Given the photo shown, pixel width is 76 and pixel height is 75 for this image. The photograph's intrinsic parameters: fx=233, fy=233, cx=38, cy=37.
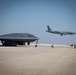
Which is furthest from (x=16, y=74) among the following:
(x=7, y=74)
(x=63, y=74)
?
(x=63, y=74)

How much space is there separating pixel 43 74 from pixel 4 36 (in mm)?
69665

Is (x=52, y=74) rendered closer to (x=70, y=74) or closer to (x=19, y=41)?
(x=70, y=74)

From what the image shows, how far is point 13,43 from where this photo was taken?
7850 centimetres

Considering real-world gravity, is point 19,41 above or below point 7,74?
below

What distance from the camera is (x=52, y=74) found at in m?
11.6

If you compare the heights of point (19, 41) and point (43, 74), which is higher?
point (43, 74)

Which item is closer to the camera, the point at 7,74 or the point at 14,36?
the point at 7,74

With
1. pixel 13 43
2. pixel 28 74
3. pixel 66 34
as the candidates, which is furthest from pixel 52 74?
pixel 66 34

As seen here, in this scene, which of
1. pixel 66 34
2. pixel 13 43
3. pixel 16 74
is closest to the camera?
pixel 16 74

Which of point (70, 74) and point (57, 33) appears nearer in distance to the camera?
point (70, 74)

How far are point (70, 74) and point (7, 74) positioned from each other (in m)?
3.13

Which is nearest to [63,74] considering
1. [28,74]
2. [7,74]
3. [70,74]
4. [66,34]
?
[70,74]

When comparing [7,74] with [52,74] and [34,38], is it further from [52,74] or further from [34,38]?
[34,38]

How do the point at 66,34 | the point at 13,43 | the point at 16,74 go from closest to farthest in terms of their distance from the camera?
the point at 16,74, the point at 13,43, the point at 66,34
